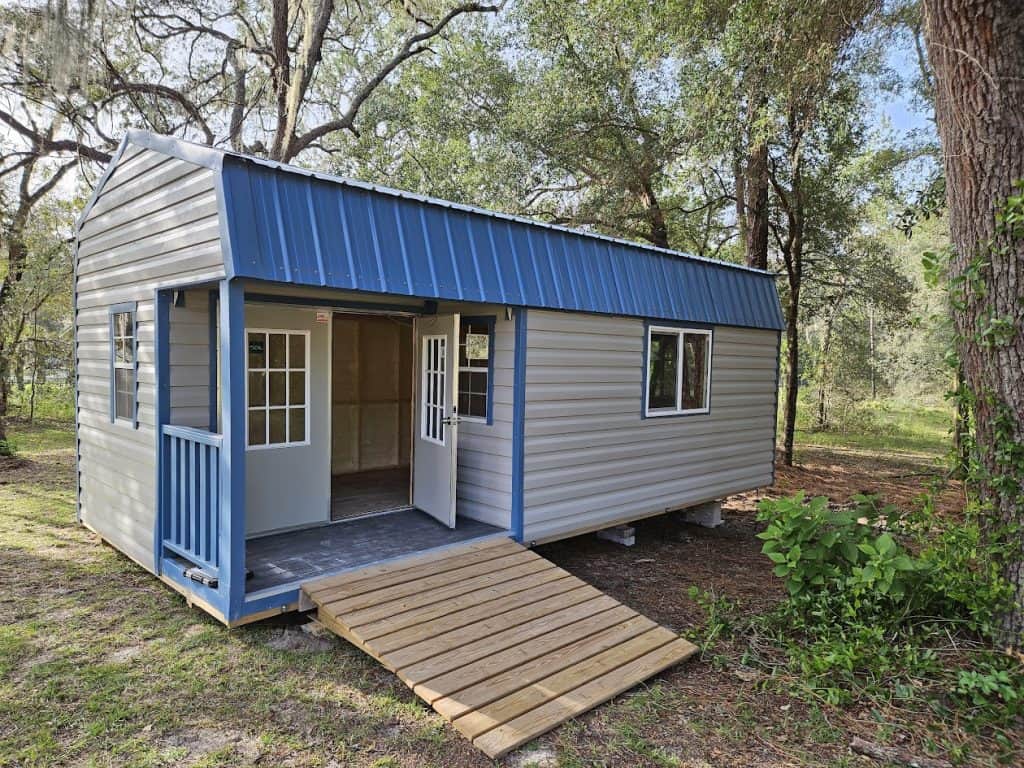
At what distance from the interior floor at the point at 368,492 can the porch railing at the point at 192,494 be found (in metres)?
1.35

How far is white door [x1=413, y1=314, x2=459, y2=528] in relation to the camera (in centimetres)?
510

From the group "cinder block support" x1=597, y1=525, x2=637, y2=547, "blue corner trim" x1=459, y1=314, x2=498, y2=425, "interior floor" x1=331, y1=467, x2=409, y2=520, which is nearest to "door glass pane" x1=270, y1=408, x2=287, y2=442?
"interior floor" x1=331, y1=467, x2=409, y2=520

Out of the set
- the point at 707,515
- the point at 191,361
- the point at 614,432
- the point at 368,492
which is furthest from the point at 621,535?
the point at 191,361

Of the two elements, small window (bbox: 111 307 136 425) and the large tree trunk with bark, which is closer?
the large tree trunk with bark

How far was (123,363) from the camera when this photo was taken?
4.86 m

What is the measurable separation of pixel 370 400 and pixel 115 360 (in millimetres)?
3140

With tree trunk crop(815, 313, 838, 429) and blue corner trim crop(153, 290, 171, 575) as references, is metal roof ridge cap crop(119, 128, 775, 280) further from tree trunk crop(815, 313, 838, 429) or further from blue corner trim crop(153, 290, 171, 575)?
tree trunk crop(815, 313, 838, 429)

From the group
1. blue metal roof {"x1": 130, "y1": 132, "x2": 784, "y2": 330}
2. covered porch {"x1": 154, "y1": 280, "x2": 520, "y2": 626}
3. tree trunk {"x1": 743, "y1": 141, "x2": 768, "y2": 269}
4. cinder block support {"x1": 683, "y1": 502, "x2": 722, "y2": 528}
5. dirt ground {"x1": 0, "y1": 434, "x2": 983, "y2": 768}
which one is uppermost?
tree trunk {"x1": 743, "y1": 141, "x2": 768, "y2": 269}

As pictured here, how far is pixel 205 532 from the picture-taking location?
3783mm

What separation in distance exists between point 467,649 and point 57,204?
12982 mm

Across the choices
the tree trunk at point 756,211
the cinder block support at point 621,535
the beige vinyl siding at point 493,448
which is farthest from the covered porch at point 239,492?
the tree trunk at point 756,211

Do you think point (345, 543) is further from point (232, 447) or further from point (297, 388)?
point (232, 447)

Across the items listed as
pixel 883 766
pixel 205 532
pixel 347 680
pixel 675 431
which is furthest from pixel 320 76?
pixel 883 766

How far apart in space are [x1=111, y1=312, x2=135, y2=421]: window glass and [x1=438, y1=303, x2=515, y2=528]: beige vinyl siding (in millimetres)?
2473
